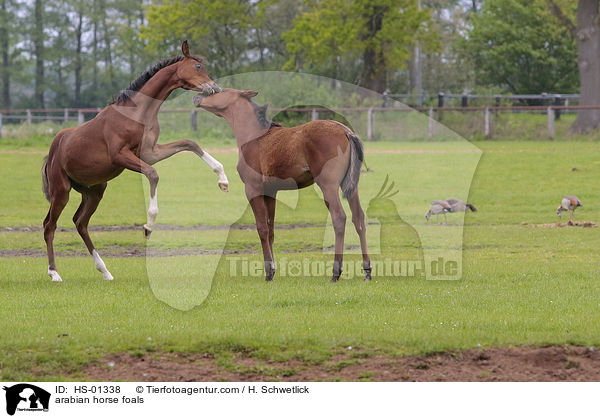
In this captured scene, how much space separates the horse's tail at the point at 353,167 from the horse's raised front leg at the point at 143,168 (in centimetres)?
242

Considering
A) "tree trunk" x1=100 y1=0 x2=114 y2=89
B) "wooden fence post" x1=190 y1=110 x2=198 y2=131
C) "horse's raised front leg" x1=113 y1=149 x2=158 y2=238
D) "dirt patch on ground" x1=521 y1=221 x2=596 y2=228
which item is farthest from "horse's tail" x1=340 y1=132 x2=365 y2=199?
"tree trunk" x1=100 y1=0 x2=114 y2=89

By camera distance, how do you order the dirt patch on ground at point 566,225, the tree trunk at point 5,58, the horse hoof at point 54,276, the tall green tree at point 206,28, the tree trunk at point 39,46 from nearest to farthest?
the horse hoof at point 54,276 → the dirt patch on ground at point 566,225 → the tall green tree at point 206,28 → the tree trunk at point 5,58 → the tree trunk at point 39,46

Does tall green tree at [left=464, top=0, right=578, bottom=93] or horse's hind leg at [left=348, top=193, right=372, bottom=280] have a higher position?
tall green tree at [left=464, top=0, right=578, bottom=93]

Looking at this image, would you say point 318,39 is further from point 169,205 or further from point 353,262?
point 353,262

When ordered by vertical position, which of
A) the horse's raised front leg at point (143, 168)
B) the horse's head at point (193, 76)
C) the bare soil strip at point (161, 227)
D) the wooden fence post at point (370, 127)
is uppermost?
the wooden fence post at point (370, 127)

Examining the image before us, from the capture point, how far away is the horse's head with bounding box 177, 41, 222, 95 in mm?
10692

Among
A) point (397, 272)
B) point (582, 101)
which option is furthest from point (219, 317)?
point (582, 101)

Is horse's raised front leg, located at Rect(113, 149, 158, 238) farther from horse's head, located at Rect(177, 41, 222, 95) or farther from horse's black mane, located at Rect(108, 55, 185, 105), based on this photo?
horse's head, located at Rect(177, 41, 222, 95)

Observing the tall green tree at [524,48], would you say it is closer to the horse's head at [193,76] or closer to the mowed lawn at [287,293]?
the mowed lawn at [287,293]

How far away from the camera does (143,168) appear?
10.1 meters

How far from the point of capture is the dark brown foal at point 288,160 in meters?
10.7

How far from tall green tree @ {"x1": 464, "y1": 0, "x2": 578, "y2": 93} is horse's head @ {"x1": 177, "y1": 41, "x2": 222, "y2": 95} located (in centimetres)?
4423
